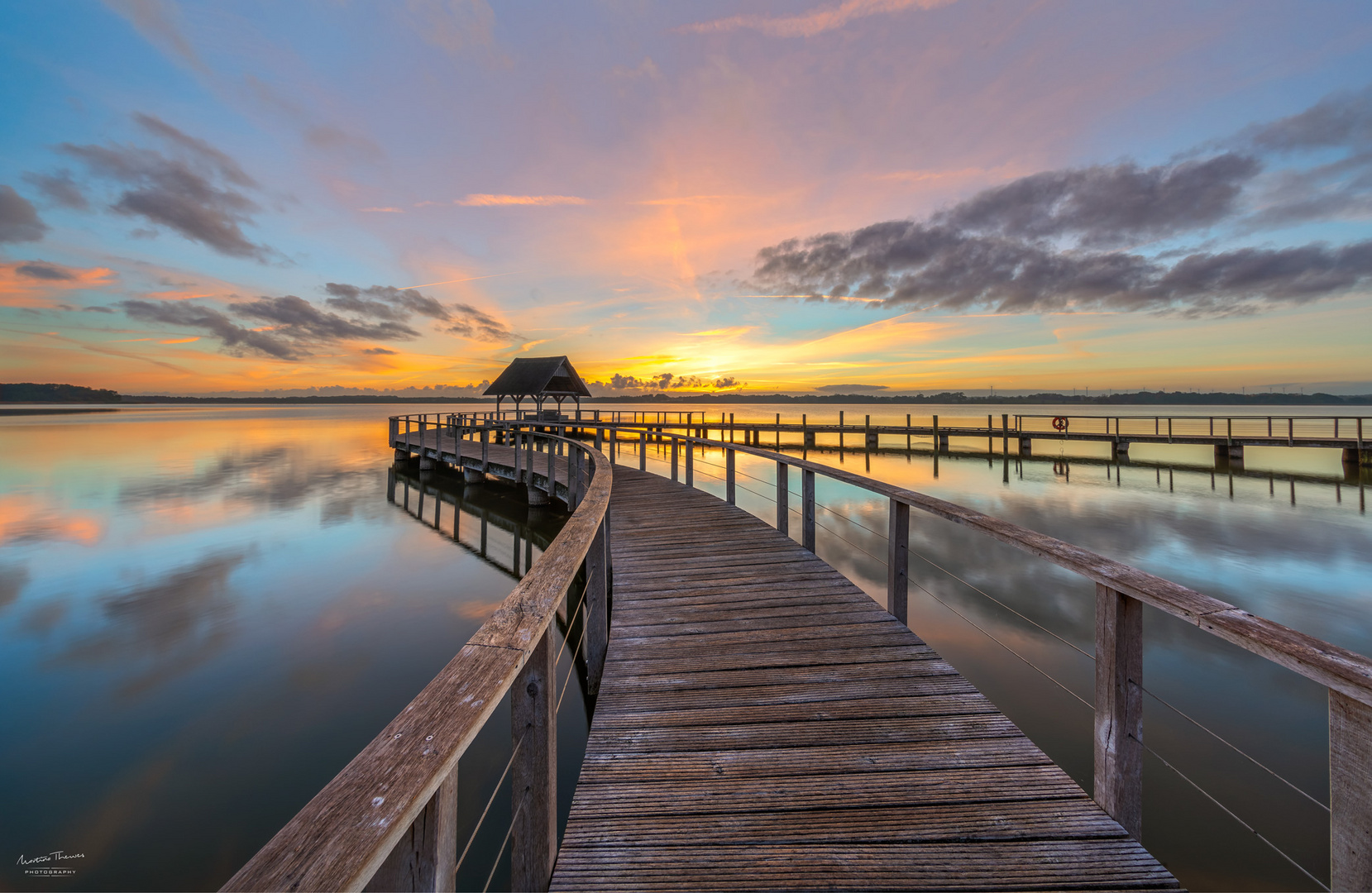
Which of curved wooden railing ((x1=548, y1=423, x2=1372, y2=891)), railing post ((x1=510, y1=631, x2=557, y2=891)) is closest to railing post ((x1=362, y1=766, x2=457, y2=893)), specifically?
railing post ((x1=510, y1=631, x2=557, y2=891))

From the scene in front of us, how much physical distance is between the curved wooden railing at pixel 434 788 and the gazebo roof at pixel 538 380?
2698 centimetres

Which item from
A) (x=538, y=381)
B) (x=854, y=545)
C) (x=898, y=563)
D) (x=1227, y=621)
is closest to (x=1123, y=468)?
(x=854, y=545)

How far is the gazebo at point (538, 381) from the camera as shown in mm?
27609

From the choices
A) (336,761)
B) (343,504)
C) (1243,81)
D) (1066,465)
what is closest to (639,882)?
(336,761)

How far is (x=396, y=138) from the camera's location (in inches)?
582

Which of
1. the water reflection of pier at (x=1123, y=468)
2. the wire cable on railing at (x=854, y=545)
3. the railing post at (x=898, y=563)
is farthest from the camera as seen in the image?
the water reflection of pier at (x=1123, y=468)

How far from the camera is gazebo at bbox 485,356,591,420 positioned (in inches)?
1087

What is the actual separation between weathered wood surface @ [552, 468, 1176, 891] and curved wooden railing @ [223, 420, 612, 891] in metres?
0.43

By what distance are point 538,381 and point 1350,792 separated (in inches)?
1134

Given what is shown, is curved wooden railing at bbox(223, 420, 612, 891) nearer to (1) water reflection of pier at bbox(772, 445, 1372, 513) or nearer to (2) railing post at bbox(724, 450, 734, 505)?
(2) railing post at bbox(724, 450, 734, 505)

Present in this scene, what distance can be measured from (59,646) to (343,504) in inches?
330

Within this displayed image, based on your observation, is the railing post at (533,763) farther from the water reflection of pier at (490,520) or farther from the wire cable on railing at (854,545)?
the wire cable on railing at (854,545)

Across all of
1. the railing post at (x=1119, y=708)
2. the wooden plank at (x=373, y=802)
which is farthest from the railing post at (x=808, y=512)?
the wooden plank at (x=373, y=802)

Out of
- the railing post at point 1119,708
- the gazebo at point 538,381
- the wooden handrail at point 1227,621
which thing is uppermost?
the gazebo at point 538,381
